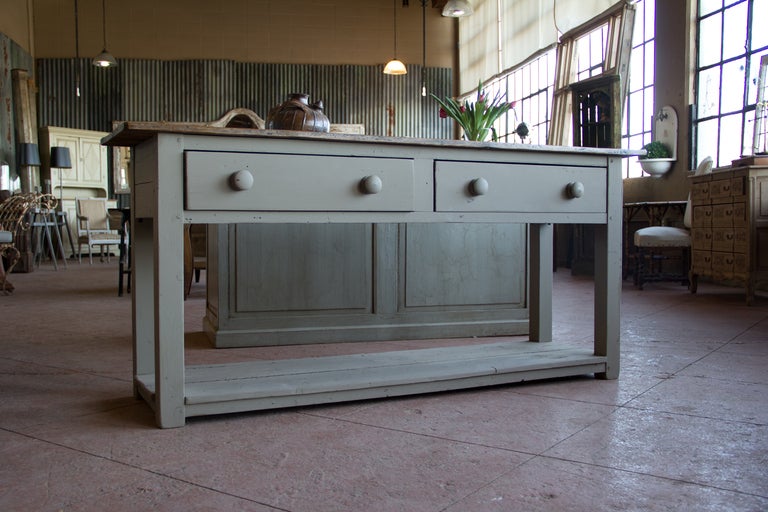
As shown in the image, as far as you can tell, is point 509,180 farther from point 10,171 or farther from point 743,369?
point 10,171

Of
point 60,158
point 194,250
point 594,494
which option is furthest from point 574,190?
point 60,158

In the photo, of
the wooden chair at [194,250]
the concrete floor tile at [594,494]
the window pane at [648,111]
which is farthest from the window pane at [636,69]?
the concrete floor tile at [594,494]

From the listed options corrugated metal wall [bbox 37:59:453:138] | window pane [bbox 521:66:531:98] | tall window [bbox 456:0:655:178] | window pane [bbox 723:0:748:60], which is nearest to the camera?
window pane [bbox 723:0:748:60]

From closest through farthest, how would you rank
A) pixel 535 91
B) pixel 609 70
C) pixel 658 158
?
pixel 658 158, pixel 609 70, pixel 535 91

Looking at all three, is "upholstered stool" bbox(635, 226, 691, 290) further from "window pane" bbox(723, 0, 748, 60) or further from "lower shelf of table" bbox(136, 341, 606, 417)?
"lower shelf of table" bbox(136, 341, 606, 417)

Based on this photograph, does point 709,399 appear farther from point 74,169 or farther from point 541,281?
point 74,169

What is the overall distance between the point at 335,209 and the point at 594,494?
1124 mm

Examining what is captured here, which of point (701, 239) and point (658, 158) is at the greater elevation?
point (658, 158)

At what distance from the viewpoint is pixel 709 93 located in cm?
679

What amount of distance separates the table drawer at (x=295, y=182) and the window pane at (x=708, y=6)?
5814mm

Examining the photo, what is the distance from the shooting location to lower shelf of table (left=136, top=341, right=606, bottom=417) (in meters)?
2.12

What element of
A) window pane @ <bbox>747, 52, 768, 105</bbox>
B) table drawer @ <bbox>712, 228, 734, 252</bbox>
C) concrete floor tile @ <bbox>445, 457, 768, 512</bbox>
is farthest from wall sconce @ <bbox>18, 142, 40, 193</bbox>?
concrete floor tile @ <bbox>445, 457, 768, 512</bbox>

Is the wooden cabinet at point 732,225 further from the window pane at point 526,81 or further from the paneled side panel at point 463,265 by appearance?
the window pane at point 526,81

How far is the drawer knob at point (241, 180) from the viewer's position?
200 cm
